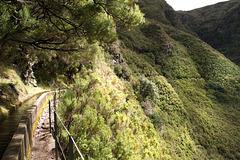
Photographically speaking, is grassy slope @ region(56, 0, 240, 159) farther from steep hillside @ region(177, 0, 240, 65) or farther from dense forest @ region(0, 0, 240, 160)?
steep hillside @ region(177, 0, 240, 65)

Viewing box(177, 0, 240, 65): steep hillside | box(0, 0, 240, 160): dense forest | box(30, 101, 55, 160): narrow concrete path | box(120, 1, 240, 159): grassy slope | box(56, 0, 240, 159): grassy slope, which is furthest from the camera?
box(177, 0, 240, 65): steep hillside

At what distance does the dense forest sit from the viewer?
3.89 meters

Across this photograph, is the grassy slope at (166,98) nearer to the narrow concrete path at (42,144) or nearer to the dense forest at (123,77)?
the dense forest at (123,77)

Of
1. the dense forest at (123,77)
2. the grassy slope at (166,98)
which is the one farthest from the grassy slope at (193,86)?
the dense forest at (123,77)

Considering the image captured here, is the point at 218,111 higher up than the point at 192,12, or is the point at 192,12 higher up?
the point at 192,12

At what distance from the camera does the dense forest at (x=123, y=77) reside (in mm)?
3891

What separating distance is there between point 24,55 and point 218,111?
2861 inches

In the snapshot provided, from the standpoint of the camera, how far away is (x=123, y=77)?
28.8 metres

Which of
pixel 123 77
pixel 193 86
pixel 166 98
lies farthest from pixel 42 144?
pixel 193 86

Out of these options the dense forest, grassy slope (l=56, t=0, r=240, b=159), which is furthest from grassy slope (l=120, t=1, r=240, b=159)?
the dense forest

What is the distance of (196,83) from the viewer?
234ft

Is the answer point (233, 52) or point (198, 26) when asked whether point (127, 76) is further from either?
point (198, 26)

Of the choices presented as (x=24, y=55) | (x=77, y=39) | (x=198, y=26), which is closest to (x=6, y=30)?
(x=77, y=39)

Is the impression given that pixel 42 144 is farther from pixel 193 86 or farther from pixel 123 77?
pixel 193 86
